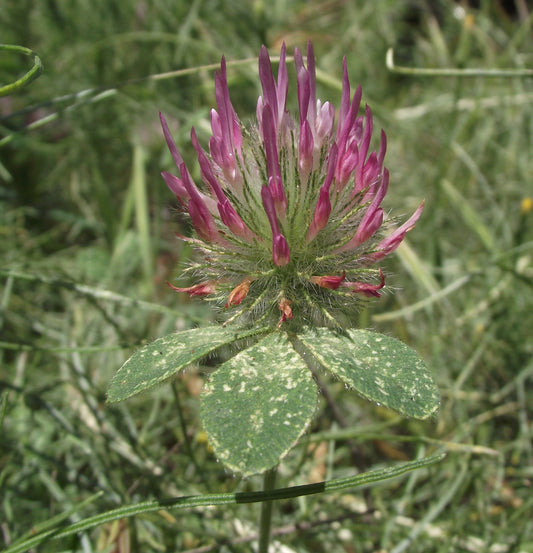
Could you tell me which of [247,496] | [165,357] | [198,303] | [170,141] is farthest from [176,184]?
[198,303]

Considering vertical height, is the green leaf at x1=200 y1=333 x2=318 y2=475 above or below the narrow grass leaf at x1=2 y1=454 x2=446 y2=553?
above

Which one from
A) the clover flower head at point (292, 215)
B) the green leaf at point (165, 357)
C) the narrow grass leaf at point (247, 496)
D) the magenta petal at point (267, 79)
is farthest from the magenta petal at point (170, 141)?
the narrow grass leaf at point (247, 496)

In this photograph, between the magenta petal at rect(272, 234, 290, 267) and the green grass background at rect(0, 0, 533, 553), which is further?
the green grass background at rect(0, 0, 533, 553)

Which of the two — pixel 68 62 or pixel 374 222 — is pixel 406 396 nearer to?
pixel 374 222

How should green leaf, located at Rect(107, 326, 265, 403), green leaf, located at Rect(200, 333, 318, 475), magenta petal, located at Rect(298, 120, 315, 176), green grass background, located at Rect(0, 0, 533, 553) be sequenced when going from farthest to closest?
green grass background, located at Rect(0, 0, 533, 553) → magenta petal, located at Rect(298, 120, 315, 176) → green leaf, located at Rect(107, 326, 265, 403) → green leaf, located at Rect(200, 333, 318, 475)

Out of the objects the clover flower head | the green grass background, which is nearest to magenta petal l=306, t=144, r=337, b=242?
the clover flower head

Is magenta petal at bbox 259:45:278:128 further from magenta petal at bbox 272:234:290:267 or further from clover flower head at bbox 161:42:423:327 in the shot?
magenta petal at bbox 272:234:290:267

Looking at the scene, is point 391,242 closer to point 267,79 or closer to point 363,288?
point 363,288
